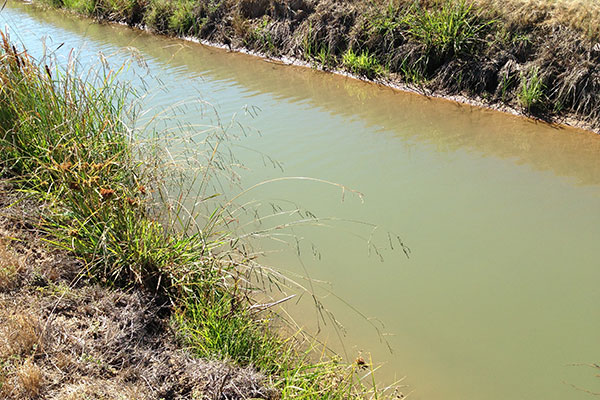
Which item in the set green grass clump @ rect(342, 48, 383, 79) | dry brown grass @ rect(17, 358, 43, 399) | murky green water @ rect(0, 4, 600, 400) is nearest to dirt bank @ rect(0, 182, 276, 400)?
dry brown grass @ rect(17, 358, 43, 399)

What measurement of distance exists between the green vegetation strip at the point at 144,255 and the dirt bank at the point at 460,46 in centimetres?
461

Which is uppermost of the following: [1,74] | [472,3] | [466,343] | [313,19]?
[472,3]

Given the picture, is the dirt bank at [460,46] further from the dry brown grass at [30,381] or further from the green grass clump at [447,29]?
the dry brown grass at [30,381]

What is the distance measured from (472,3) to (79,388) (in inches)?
252

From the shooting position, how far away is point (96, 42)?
34.2ft

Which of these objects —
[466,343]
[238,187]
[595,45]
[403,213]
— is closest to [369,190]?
[403,213]

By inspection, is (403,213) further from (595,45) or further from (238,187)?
(595,45)

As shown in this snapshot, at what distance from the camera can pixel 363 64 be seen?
758 cm

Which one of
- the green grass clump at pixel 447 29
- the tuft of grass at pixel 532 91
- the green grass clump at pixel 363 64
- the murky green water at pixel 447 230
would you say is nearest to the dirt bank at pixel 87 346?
the murky green water at pixel 447 230

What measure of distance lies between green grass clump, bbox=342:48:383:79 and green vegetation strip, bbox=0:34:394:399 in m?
4.81

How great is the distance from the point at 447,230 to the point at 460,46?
3434 mm

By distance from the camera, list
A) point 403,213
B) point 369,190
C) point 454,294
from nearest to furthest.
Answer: point 454,294, point 403,213, point 369,190

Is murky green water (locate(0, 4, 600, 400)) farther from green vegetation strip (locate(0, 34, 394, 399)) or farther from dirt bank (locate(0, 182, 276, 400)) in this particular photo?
dirt bank (locate(0, 182, 276, 400))

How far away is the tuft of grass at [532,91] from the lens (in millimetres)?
6121
